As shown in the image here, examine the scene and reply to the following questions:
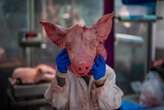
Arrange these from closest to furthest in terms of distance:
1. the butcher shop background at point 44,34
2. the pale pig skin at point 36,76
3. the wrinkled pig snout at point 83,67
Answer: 1. the wrinkled pig snout at point 83,67
2. the pale pig skin at point 36,76
3. the butcher shop background at point 44,34

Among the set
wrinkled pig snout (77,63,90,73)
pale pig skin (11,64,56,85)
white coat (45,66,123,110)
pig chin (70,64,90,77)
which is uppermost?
wrinkled pig snout (77,63,90,73)

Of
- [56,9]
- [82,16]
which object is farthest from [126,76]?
[56,9]

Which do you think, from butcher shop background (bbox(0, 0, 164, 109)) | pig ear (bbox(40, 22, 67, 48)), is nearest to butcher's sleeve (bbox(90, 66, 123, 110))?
pig ear (bbox(40, 22, 67, 48))

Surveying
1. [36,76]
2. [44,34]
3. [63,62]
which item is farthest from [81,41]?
[44,34]

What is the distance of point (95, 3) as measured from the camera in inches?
88.5

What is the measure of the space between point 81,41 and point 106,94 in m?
0.15

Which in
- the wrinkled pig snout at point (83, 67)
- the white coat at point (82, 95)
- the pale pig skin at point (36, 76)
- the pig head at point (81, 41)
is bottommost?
the pale pig skin at point (36, 76)

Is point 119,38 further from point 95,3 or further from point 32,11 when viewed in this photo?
point 32,11

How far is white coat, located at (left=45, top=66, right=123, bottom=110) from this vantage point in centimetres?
74

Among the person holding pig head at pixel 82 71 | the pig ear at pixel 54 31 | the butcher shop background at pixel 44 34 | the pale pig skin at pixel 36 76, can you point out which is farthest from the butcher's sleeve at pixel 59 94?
the butcher shop background at pixel 44 34

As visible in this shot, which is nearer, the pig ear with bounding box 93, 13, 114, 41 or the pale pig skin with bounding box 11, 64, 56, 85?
the pig ear with bounding box 93, 13, 114, 41

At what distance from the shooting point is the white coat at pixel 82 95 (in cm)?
74

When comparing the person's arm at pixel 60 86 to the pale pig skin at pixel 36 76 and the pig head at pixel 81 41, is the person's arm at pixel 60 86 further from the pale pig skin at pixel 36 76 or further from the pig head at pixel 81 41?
the pale pig skin at pixel 36 76

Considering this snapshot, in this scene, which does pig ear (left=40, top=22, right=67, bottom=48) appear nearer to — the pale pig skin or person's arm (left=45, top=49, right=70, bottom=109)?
person's arm (left=45, top=49, right=70, bottom=109)
